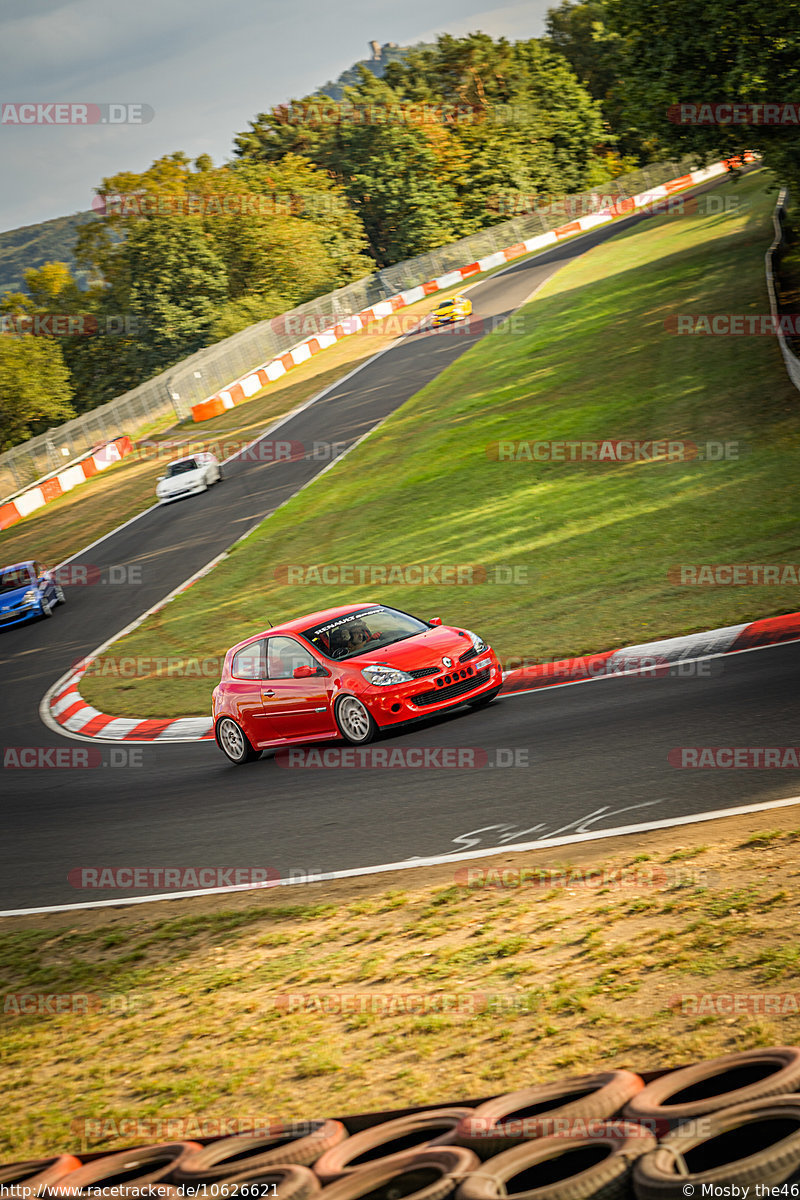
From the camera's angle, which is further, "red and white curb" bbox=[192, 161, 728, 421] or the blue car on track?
"red and white curb" bbox=[192, 161, 728, 421]

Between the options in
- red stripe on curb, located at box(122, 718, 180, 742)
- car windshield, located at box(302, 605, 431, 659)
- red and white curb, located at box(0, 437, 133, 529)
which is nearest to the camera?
car windshield, located at box(302, 605, 431, 659)

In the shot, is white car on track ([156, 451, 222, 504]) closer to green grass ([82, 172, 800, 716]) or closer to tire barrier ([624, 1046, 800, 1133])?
green grass ([82, 172, 800, 716])

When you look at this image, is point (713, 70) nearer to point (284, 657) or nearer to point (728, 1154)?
point (284, 657)

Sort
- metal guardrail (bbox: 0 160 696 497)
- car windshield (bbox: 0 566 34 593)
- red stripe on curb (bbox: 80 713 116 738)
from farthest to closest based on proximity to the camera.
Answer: metal guardrail (bbox: 0 160 696 497) → car windshield (bbox: 0 566 34 593) → red stripe on curb (bbox: 80 713 116 738)

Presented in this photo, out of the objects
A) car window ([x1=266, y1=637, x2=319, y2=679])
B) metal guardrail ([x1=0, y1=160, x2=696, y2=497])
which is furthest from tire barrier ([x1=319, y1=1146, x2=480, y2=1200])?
metal guardrail ([x1=0, y1=160, x2=696, y2=497])

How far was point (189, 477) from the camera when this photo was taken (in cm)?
3375

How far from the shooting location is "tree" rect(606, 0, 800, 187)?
23406 mm

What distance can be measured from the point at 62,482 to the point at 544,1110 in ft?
133

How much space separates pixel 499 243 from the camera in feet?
226

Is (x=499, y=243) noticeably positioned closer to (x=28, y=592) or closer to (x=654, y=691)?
(x=28, y=592)

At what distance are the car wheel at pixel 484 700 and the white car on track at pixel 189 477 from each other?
76.3 feet

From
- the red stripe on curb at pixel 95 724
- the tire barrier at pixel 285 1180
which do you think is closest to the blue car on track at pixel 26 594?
the red stripe on curb at pixel 95 724

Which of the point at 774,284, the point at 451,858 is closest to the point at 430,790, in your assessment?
the point at 451,858

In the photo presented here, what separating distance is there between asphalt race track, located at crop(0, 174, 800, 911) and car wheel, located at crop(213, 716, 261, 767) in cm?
19
